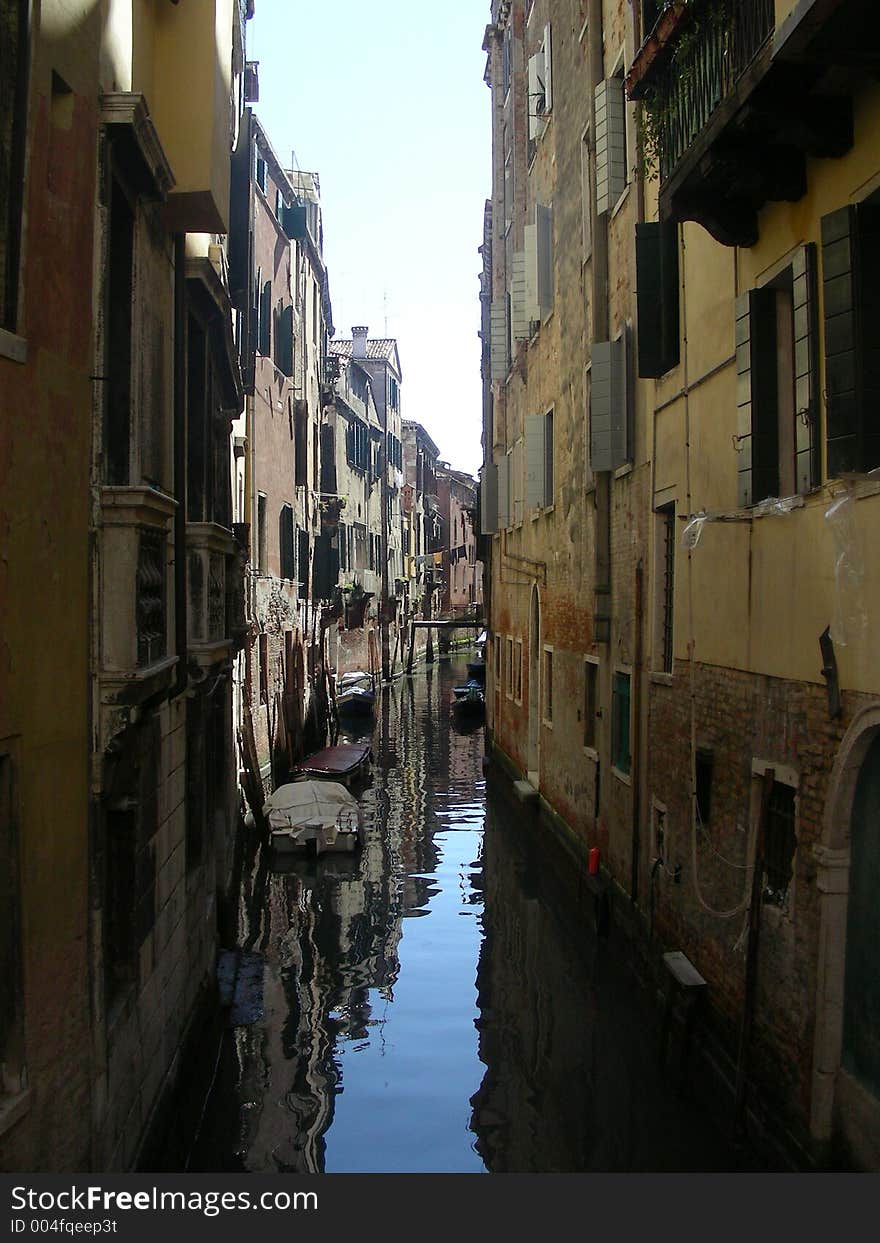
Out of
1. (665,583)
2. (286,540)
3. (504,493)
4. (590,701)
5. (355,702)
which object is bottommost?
(355,702)

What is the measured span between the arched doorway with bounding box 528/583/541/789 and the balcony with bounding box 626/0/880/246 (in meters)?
11.5

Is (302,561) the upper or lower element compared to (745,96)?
lower

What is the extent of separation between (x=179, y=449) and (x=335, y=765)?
13581mm

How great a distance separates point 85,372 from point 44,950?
2.61m

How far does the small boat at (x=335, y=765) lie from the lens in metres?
21.3

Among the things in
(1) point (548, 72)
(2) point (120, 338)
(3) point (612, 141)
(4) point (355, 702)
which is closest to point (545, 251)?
(1) point (548, 72)

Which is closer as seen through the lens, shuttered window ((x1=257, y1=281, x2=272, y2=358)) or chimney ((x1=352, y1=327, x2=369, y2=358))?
shuttered window ((x1=257, y1=281, x2=272, y2=358))

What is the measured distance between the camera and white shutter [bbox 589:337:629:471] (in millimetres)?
12047

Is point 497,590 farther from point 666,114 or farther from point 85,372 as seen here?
point 85,372

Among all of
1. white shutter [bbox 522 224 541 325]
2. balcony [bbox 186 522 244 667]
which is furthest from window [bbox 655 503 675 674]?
white shutter [bbox 522 224 541 325]

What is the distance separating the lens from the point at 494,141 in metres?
25.4

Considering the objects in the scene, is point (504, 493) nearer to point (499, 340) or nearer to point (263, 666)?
point (499, 340)

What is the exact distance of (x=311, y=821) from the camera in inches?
691

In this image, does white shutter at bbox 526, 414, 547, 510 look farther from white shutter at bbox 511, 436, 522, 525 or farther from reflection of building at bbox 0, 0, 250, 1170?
reflection of building at bbox 0, 0, 250, 1170
